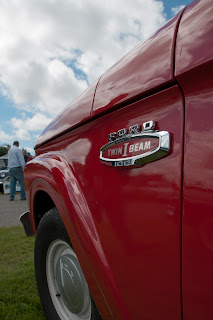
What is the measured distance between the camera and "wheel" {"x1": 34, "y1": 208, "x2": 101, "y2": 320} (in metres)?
1.27

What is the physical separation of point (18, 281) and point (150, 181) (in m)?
2.03

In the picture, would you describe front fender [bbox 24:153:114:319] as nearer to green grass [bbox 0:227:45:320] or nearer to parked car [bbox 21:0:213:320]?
parked car [bbox 21:0:213:320]

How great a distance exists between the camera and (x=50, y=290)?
5.15 feet

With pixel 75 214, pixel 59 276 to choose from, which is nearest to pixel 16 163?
pixel 59 276

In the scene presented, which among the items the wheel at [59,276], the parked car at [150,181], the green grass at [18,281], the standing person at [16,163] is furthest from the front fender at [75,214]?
the standing person at [16,163]

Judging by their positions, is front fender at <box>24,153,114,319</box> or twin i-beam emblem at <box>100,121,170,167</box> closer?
twin i-beam emblem at <box>100,121,170,167</box>

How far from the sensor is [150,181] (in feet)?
2.46

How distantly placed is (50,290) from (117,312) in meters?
0.83

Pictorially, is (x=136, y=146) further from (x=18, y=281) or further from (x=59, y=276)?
(x=18, y=281)

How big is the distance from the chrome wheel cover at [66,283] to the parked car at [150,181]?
0.06m

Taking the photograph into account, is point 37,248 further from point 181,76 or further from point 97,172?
point 181,76

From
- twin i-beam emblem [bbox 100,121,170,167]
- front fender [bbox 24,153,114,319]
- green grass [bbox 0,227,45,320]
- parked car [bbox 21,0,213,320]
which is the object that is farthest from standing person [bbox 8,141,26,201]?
twin i-beam emblem [bbox 100,121,170,167]

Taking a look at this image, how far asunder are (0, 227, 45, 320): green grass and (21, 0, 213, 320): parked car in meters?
0.89

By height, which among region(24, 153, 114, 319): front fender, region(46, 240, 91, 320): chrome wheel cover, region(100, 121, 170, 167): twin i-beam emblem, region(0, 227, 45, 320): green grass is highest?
region(100, 121, 170, 167): twin i-beam emblem
